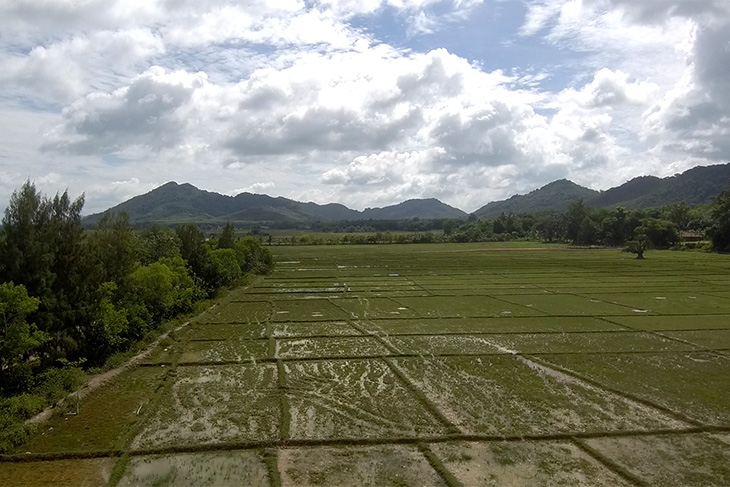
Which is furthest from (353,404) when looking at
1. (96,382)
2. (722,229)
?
(722,229)

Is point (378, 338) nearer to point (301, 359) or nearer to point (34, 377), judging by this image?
point (301, 359)

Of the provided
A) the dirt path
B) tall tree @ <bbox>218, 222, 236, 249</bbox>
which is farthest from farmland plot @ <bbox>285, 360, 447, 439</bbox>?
tall tree @ <bbox>218, 222, 236, 249</bbox>

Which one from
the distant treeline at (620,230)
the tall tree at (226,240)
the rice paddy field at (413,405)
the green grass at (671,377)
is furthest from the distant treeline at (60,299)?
the distant treeline at (620,230)

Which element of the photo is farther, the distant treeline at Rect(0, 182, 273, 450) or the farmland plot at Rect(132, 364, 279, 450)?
the distant treeline at Rect(0, 182, 273, 450)

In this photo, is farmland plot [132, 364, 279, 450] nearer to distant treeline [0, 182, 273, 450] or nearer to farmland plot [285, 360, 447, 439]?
farmland plot [285, 360, 447, 439]

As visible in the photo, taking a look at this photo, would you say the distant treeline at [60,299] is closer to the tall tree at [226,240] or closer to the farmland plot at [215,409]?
the farmland plot at [215,409]

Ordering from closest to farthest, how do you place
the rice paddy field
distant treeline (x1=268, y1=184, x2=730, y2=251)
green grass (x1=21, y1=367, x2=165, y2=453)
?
the rice paddy field, green grass (x1=21, y1=367, x2=165, y2=453), distant treeline (x1=268, y1=184, x2=730, y2=251)

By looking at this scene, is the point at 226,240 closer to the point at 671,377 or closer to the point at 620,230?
the point at 671,377
